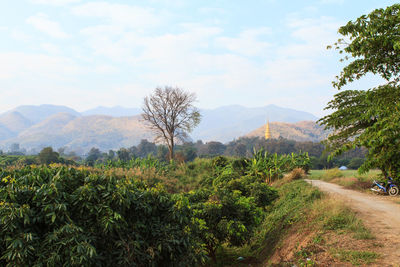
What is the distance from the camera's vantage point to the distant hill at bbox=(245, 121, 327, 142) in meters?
161

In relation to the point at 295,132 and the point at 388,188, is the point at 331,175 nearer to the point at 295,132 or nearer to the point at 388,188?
the point at 388,188

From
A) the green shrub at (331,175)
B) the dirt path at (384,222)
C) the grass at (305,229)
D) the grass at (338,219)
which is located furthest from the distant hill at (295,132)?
the grass at (338,219)

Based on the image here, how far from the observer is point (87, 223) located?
4172 mm

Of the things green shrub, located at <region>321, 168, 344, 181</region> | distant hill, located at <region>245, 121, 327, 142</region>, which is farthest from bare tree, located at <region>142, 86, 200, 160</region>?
distant hill, located at <region>245, 121, 327, 142</region>

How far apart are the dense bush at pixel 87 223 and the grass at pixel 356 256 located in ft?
9.44

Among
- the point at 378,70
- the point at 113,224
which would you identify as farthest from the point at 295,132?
the point at 113,224

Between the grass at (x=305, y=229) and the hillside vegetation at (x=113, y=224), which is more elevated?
the hillside vegetation at (x=113, y=224)

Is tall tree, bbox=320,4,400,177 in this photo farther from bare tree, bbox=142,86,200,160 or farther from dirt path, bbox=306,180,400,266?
bare tree, bbox=142,86,200,160

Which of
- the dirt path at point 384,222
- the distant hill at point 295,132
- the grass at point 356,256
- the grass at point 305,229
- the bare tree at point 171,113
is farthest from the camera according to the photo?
the distant hill at point 295,132

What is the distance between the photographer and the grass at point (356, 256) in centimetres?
533

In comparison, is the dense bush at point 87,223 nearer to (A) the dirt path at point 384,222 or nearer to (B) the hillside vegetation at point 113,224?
(B) the hillside vegetation at point 113,224

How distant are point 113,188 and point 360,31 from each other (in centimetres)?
732

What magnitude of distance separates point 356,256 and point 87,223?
4.99 metres

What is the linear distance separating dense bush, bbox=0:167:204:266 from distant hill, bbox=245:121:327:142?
158 metres
